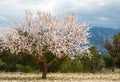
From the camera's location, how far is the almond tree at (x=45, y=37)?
139 feet

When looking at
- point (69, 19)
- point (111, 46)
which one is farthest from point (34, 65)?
point (69, 19)

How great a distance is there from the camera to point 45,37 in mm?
42469

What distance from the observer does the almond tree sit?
42.4m

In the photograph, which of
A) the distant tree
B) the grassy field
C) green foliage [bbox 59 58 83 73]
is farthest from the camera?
the distant tree

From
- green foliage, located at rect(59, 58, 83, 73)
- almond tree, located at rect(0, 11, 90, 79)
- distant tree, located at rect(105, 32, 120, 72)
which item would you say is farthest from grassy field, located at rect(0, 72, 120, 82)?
distant tree, located at rect(105, 32, 120, 72)

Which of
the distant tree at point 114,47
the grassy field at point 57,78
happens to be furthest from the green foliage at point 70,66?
the grassy field at point 57,78

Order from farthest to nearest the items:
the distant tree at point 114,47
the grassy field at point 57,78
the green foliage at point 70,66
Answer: the distant tree at point 114,47 → the green foliage at point 70,66 → the grassy field at point 57,78

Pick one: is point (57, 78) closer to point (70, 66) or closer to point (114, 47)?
point (70, 66)

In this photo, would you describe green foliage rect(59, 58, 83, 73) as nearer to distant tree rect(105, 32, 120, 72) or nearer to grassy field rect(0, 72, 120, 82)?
distant tree rect(105, 32, 120, 72)

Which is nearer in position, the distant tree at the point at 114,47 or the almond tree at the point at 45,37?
the almond tree at the point at 45,37

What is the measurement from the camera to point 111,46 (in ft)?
245

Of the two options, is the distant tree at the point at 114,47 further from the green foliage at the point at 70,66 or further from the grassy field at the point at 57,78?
the grassy field at the point at 57,78

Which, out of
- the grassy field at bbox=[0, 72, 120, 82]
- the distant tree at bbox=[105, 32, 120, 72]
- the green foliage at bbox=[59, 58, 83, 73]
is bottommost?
the grassy field at bbox=[0, 72, 120, 82]

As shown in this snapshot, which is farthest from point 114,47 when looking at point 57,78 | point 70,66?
point 57,78
